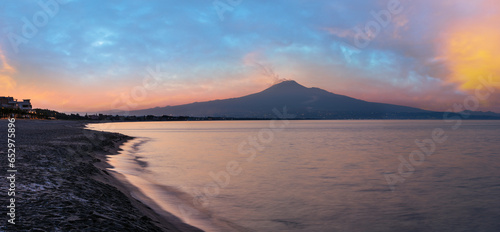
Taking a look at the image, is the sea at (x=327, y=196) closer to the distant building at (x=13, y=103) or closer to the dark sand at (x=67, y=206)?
the dark sand at (x=67, y=206)

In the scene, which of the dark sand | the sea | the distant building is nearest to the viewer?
the dark sand

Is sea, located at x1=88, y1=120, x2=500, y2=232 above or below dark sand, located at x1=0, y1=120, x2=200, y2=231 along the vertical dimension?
below

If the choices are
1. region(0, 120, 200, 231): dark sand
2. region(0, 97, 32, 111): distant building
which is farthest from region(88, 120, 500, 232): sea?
region(0, 97, 32, 111): distant building

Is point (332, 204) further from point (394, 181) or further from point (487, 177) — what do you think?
point (487, 177)

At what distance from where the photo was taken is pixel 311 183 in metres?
16.9

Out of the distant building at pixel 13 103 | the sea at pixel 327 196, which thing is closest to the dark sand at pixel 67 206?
the sea at pixel 327 196

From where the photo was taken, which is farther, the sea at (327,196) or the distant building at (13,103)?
the distant building at (13,103)

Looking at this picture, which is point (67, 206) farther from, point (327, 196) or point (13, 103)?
point (13, 103)

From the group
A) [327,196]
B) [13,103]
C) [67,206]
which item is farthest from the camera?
[13,103]

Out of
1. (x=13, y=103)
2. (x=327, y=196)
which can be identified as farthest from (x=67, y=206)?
(x=13, y=103)

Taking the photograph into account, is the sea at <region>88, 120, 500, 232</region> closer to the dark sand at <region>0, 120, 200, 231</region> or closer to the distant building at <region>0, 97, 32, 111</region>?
the dark sand at <region>0, 120, 200, 231</region>

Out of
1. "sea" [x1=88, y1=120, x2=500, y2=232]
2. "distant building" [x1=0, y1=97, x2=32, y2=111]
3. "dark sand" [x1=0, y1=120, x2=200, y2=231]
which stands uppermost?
"distant building" [x1=0, y1=97, x2=32, y2=111]

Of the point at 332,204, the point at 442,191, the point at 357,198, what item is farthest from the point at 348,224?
the point at 442,191

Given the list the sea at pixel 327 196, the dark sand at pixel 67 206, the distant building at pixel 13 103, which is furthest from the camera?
the distant building at pixel 13 103
